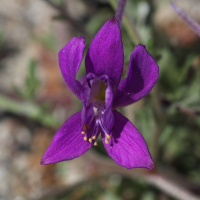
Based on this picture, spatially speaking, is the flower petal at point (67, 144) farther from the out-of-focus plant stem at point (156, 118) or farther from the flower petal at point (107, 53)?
the out-of-focus plant stem at point (156, 118)

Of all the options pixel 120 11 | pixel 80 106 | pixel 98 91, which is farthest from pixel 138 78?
pixel 80 106

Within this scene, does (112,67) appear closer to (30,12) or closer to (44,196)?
(44,196)

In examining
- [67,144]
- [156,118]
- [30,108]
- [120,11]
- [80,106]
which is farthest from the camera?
[80,106]

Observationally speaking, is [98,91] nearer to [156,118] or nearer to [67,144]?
[67,144]

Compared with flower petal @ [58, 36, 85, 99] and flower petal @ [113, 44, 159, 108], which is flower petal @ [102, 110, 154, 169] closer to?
flower petal @ [113, 44, 159, 108]

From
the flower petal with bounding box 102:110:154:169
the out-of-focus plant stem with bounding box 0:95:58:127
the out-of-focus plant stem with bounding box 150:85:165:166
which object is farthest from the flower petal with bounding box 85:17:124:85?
the out-of-focus plant stem with bounding box 0:95:58:127

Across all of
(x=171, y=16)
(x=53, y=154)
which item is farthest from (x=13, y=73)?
(x=53, y=154)
